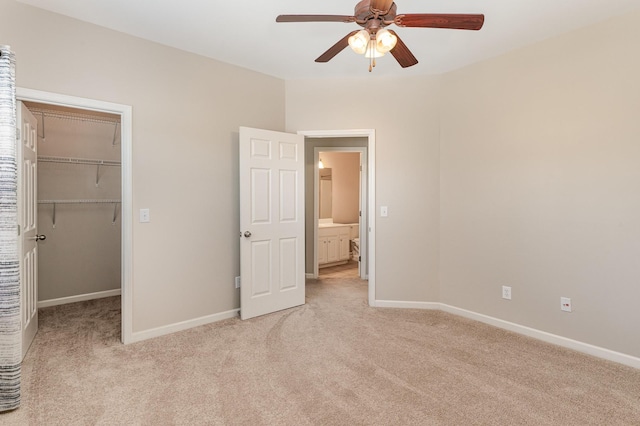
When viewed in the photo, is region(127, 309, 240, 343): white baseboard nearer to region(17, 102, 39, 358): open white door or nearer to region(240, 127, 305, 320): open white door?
region(240, 127, 305, 320): open white door

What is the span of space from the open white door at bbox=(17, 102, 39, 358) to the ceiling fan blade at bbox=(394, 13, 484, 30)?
9.07ft

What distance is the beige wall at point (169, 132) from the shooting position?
2.58 metres

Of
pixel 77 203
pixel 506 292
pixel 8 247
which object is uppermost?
pixel 77 203

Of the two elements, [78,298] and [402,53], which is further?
[78,298]

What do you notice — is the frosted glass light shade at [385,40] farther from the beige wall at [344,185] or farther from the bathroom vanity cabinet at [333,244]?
the beige wall at [344,185]

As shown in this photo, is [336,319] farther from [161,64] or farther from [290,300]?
[161,64]

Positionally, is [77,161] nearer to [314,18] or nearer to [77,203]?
[77,203]

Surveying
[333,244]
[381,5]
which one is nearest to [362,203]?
[333,244]

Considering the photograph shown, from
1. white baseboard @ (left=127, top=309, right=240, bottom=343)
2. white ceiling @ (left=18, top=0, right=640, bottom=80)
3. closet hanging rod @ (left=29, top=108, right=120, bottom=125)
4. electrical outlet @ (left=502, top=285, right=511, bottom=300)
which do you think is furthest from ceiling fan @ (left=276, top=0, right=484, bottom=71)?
closet hanging rod @ (left=29, top=108, right=120, bottom=125)

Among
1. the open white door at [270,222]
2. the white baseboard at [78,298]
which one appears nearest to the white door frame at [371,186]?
the open white door at [270,222]

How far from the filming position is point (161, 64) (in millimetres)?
3086

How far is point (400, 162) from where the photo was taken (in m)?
3.84

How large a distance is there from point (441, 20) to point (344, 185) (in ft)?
16.8

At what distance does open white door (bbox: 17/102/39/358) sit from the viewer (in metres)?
2.58
